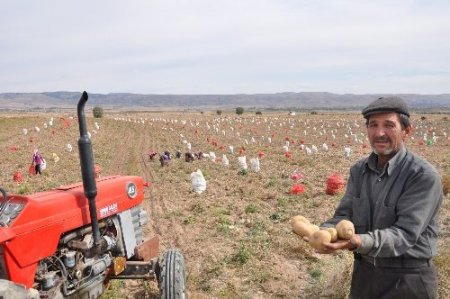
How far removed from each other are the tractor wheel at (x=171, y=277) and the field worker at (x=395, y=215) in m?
2.40

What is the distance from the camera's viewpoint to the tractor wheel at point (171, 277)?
5.05m

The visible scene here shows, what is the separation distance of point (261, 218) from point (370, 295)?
648 cm

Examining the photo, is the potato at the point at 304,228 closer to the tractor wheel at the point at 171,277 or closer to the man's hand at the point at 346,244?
the man's hand at the point at 346,244

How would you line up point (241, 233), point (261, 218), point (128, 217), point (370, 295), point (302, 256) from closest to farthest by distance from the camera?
point (370, 295)
point (128, 217)
point (302, 256)
point (241, 233)
point (261, 218)

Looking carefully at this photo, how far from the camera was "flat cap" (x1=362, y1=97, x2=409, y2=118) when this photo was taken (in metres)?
2.96

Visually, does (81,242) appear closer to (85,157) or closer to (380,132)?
(85,157)

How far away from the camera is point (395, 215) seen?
2.94 metres

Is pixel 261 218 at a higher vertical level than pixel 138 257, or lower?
lower

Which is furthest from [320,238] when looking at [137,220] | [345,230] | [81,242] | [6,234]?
[137,220]

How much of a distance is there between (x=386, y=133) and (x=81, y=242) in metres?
3.04

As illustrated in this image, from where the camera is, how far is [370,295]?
313 cm

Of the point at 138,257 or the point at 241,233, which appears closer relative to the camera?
the point at 138,257

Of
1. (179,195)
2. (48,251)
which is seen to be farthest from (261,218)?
(48,251)

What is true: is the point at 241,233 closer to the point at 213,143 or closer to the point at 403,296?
the point at 403,296
